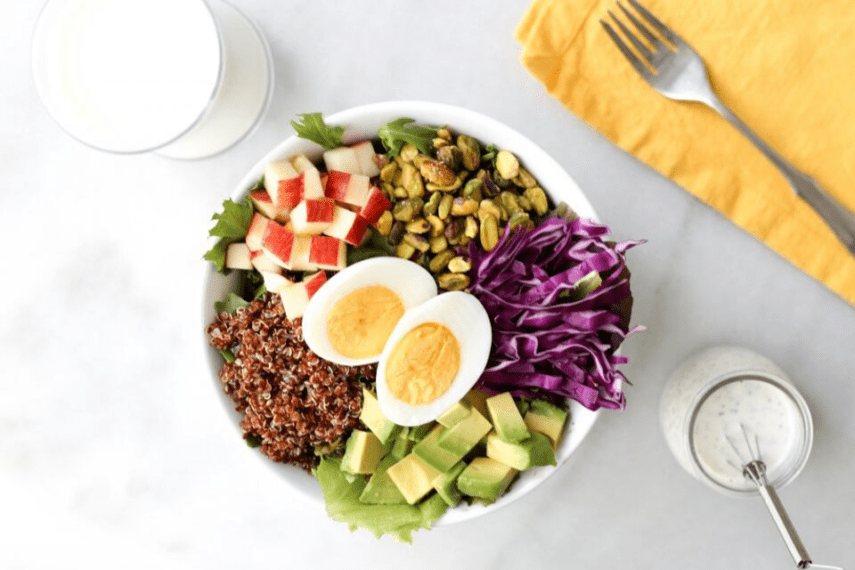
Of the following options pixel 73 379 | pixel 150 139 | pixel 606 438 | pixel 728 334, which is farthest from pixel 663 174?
pixel 73 379

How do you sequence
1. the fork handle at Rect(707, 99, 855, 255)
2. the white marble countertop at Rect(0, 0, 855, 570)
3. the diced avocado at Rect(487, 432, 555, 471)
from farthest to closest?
the white marble countertop at Rect(0, 0, 855, 570), the fork handle at Rect(707, 99, 855, 255), the diced avocado at Rect(487, 432, 555, 471)

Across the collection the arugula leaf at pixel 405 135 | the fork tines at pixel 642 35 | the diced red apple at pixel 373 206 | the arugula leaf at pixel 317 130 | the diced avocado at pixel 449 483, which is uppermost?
the fork tines at pixel 642 35

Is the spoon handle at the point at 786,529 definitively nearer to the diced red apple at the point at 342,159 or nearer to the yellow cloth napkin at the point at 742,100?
the yellow cloth napkin at the point at 742,100

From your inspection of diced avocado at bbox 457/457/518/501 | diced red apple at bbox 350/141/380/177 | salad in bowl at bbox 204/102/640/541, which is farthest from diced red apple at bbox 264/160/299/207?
diced avocado at bbox 457/457/518/501

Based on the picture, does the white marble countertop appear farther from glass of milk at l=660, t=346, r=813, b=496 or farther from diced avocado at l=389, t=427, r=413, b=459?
diced avocado at l=389, t=427, r=413, b=459

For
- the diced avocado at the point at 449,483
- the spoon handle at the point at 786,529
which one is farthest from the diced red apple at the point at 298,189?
the spoon handle at the point at 786,529

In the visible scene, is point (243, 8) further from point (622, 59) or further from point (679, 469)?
point (679, 469)
